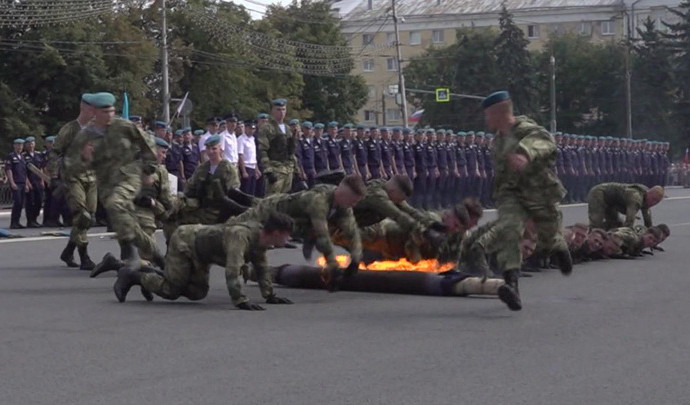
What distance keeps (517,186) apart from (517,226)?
31 cm

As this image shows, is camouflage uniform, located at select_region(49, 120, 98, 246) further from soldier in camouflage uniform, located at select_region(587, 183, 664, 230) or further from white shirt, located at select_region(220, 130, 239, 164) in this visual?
white shirt, located at select_region(220, 130, 239, 164)

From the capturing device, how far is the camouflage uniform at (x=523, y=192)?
10.8 meters

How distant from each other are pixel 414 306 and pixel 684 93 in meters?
70.6

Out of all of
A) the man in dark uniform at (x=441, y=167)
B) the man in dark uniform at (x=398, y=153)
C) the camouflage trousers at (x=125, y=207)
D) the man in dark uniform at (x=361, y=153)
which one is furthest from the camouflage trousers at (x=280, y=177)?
the man in dark uniform at (x=441, y=167)

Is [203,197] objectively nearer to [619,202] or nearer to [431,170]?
[619,202]

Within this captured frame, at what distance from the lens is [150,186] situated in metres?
13.6

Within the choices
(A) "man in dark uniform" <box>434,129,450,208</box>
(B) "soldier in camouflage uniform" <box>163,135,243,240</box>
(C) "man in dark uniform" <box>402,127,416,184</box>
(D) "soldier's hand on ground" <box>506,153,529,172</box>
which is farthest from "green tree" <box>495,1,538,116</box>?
(D) "soldier's hand on ground" <box>506,153,529,172</box>

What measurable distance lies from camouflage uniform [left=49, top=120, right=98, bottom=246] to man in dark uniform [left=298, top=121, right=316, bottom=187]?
9.26 m

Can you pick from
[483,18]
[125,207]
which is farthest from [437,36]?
[125,207]

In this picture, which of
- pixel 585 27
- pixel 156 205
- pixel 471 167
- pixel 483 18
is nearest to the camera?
pixel 156 205

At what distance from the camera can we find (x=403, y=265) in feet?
41.7

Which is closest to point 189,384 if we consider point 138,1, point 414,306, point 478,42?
point 414,306

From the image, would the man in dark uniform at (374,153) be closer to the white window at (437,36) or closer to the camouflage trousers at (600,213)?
the camouflage trousers at (600,213)

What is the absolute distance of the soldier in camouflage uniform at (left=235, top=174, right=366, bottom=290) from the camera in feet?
36.6
